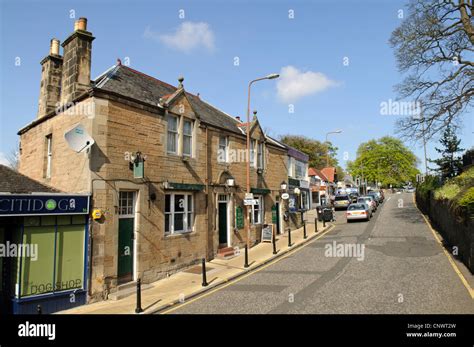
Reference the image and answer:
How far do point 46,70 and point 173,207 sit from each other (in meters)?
8.39

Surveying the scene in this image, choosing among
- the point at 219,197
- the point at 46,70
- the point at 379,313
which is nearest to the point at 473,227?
the point at 379,313

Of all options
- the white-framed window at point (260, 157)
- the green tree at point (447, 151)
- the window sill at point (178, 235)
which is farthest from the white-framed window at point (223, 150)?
the green tree at point (447, 151)

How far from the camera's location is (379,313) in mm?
7371

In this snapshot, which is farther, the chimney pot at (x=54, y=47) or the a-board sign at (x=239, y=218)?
the a-board sign at (x=239, y=218)

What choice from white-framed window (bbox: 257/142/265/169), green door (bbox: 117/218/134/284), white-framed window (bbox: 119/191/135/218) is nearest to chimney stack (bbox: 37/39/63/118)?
white-framed window (bbox: 119/191/135/218)

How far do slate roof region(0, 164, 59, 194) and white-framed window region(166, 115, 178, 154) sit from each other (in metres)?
5.06

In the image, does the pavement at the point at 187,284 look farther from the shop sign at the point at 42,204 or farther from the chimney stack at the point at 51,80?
the chimney stack at the point at 51,80

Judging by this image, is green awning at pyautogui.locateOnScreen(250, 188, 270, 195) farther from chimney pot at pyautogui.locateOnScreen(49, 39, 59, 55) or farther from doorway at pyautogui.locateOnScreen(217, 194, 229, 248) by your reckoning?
chimney pot at pyautogui.locateOnScreen(49, 39, 59, 55)

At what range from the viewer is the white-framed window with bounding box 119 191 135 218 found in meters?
11.6

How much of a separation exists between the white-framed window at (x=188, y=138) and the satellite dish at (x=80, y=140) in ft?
15.7

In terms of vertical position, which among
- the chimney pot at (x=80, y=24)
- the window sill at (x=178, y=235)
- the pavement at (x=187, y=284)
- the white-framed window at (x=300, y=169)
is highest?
the chimney pot at (x=80, y=24)

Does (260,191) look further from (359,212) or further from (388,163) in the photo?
(388,163)

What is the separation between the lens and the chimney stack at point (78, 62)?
11.5 m
